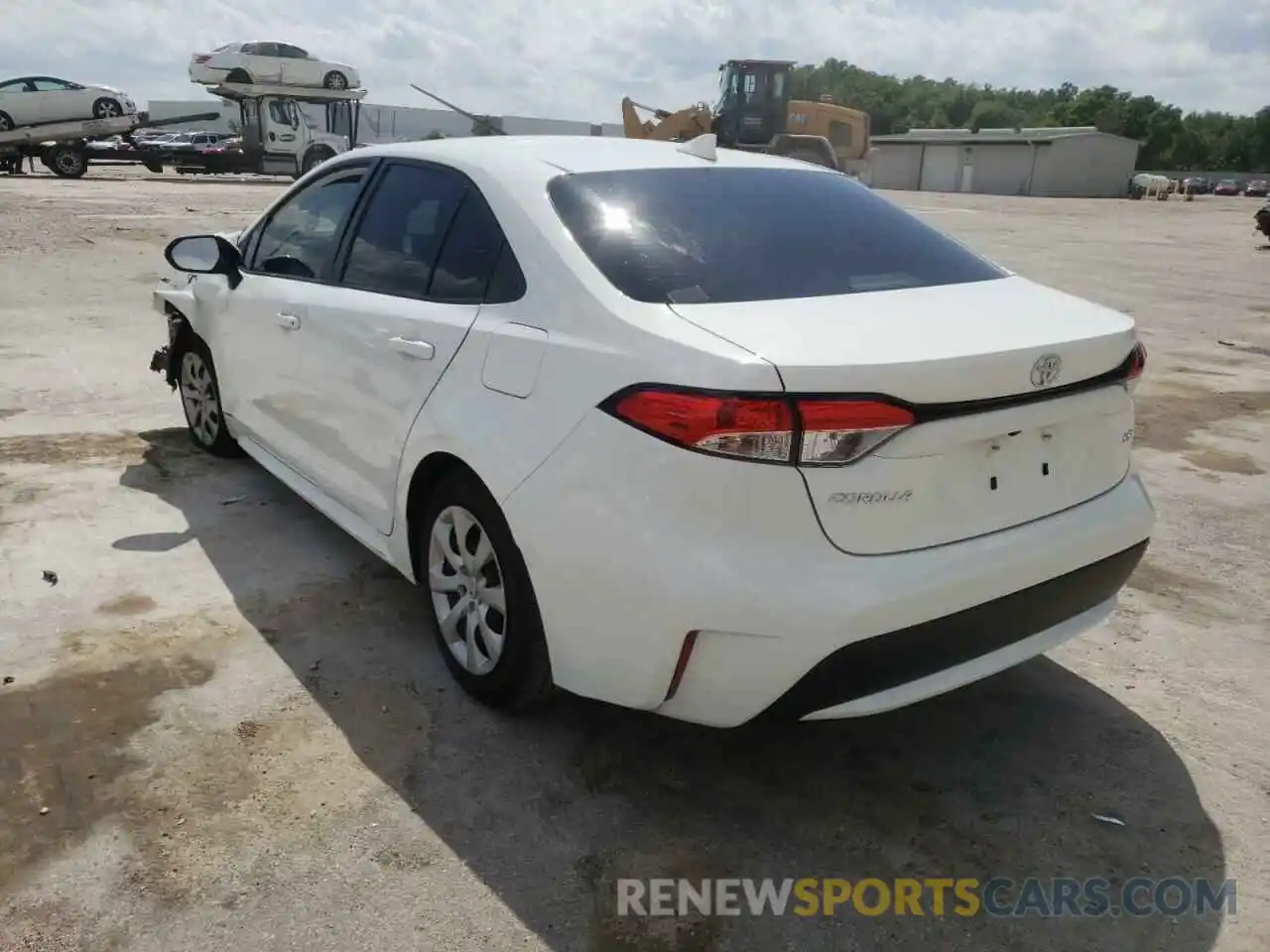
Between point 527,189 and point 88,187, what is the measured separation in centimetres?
2552

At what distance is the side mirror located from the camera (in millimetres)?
4316

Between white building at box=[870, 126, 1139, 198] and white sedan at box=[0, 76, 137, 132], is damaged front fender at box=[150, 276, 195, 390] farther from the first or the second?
white building at box=[870, 126, 1139, 198]

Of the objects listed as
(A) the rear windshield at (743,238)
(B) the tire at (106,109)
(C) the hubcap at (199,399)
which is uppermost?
(B) the tire at (106,109)

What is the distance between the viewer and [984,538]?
233cm

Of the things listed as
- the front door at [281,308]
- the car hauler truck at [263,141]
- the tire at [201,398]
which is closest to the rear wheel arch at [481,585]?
the front door at [281,308]

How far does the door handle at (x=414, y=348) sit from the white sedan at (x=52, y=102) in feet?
99.4

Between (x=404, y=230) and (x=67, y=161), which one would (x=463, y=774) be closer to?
(x=404, y=230)

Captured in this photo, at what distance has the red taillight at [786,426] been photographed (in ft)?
6.84

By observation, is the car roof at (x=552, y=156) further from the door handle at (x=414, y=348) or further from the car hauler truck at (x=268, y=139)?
the car hauler truck at (x=268, y=139)

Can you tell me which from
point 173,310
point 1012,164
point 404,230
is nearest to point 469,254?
point 404,230

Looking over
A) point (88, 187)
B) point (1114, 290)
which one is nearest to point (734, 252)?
point (1114, 290)

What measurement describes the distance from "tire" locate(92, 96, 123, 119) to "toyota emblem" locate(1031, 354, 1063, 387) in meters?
32.0

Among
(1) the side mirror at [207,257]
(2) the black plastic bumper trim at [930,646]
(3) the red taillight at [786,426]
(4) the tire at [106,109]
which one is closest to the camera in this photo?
(3) the red taillight at [786,426]

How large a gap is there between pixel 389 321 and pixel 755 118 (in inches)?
1086
